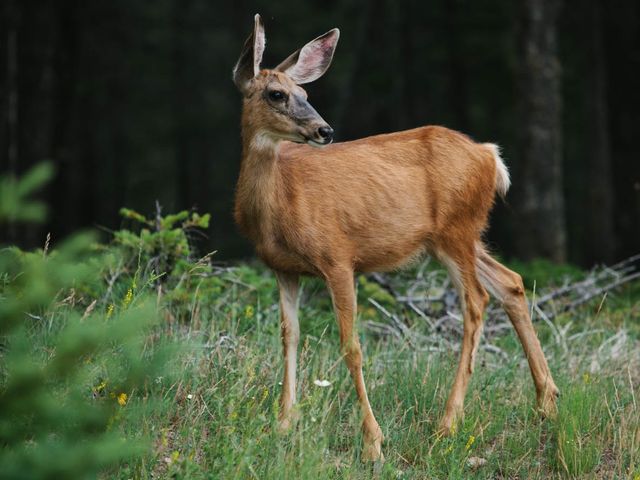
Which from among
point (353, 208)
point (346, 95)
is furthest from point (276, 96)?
point (346, 95)

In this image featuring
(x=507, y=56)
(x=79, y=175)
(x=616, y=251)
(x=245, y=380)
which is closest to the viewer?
(x=245, y=380)

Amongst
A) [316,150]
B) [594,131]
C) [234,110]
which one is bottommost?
[234,110]

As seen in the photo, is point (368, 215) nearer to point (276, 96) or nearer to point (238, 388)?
point (276, 96)

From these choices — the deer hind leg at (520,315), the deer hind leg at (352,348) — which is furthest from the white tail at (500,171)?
the deer hind leg at (352,348)

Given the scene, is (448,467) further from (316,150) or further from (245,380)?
(316,150)

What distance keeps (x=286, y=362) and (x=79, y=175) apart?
49.0 ft

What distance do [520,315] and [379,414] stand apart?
129 cm

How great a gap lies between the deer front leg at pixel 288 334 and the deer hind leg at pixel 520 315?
140cm

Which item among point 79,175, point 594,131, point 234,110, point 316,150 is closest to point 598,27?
point 594,131

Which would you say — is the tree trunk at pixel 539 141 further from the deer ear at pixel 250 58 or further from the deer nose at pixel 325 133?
the deer nose at pixel 325 133

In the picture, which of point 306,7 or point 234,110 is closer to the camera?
point 306,7

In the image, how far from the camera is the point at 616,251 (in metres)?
14.1

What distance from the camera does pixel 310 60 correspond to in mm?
5730

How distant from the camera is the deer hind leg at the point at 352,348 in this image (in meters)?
4.94
